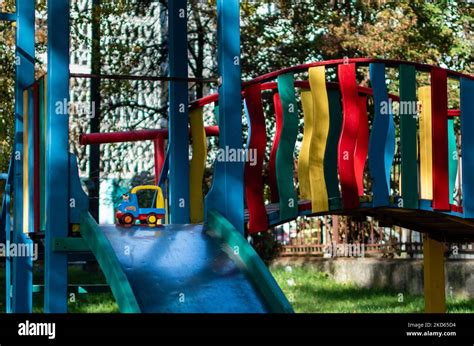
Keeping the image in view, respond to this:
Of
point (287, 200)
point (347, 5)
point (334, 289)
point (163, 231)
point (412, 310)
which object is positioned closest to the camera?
point (163, 231)

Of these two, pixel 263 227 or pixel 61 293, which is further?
pixel 263 227

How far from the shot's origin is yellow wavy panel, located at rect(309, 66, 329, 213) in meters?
7.62

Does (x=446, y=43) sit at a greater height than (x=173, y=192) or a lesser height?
greater

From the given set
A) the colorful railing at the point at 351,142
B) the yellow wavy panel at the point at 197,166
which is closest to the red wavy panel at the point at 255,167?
the colorful railing at the point at 351,142

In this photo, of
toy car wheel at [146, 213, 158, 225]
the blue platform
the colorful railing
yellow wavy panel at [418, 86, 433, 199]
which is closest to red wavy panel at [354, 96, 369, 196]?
the colorful railing

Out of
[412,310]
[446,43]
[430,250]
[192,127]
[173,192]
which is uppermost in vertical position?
[446,43]

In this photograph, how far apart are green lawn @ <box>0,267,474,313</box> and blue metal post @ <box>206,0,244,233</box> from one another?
5.11 metres

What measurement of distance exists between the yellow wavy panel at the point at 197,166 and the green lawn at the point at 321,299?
3.77 meters

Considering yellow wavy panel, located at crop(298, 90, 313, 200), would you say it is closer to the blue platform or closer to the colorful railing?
the colorful railing

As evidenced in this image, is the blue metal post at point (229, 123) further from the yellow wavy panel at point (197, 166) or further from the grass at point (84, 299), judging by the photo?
the grass at point (84, 299)

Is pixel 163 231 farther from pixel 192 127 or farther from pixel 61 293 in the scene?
pixel 192 127
